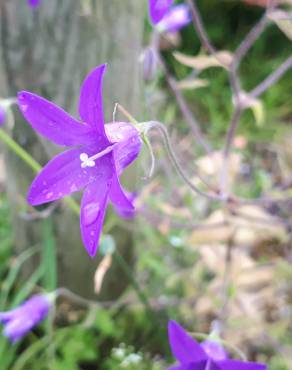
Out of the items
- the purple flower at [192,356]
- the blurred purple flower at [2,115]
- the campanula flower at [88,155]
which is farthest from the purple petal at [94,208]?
the blurred purple flower at [2,115]

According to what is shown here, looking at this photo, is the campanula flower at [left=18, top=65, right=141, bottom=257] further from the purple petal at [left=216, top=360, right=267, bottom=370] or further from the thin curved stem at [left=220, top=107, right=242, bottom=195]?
the thin curved stem at [left=220, top=107, right=242, bottom=195]

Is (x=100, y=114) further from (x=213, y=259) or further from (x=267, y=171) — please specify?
(x=267, y=171)

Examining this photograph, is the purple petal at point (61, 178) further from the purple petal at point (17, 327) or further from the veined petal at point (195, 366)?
the purple petal at point (17, 327)

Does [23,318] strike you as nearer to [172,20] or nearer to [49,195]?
[49,195]

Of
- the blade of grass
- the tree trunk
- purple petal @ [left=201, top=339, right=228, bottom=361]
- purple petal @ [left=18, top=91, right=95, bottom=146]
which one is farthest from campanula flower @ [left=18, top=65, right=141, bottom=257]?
the blade of grass

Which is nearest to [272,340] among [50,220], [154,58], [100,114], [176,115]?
[50,220]

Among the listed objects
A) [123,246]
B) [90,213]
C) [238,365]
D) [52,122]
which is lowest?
[123,246]

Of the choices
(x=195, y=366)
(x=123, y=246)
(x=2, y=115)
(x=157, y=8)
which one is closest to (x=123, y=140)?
(x=157, y=8)
